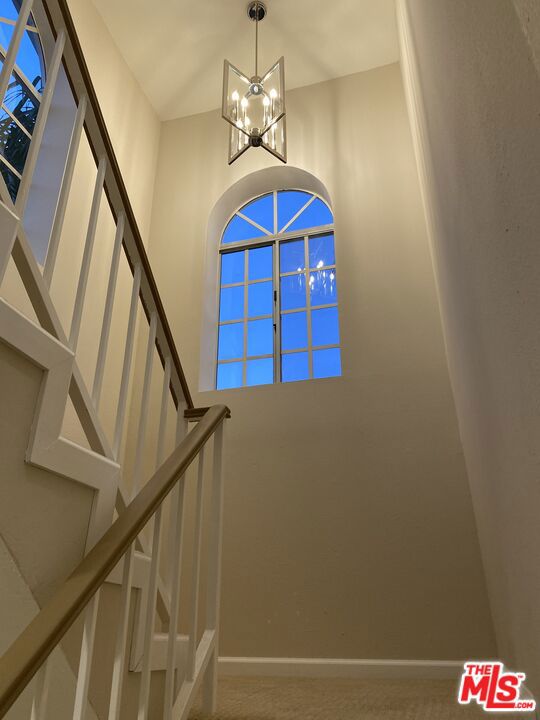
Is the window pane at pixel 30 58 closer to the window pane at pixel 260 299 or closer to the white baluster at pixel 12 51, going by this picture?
the window pane at pixel 260 299

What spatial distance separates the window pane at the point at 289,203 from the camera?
15.0ft

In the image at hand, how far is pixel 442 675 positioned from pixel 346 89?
4.36 m

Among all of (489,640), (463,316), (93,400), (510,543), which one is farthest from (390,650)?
(93,400)

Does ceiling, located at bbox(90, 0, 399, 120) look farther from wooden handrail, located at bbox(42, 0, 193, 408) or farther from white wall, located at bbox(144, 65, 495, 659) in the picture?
wooden handrail, located at bbox(42, 0, 193, 408)

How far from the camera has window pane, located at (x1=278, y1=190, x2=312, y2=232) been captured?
458 centimetres

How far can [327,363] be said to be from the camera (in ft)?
12.8

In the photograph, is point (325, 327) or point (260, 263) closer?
point (325, 327)

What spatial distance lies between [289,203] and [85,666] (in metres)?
4.07

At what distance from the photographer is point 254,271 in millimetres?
4473

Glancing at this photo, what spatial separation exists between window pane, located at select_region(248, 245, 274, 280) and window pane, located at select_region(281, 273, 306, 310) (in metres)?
0.18

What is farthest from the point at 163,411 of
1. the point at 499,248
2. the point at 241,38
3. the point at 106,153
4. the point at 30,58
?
the point at 241,38

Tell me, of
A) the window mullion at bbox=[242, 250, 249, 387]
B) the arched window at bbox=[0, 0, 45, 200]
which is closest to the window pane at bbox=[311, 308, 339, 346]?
the window mullion at bbox=[242, 250, 249, 387]

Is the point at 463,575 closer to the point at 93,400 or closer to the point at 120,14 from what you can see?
the point at 93,400

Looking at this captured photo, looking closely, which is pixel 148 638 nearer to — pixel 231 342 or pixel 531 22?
pixel 531 22
